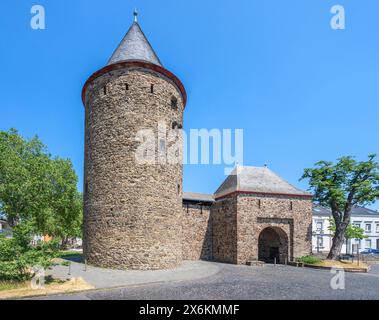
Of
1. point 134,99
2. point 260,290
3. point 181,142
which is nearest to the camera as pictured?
point 260,290

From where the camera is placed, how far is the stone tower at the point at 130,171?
14023 millimetres

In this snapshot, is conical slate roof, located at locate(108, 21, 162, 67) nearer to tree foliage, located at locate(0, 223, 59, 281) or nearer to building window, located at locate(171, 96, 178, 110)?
building window, located at locate(171, 96, 178, 110)

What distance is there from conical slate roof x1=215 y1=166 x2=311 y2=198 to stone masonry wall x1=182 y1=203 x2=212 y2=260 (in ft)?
7.41

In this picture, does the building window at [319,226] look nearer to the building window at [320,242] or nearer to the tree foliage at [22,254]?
the building window at [320,242]

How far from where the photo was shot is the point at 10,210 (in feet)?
69.8

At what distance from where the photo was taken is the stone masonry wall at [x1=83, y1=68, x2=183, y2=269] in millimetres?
13992

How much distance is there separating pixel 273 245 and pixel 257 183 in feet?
17.2

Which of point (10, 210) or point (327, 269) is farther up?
point (10, 210)

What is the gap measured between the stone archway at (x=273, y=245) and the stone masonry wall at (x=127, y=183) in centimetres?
912

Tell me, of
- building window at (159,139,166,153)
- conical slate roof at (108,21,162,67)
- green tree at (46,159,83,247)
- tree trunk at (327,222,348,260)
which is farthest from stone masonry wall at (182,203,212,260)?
green tree at (46,159,83,247)

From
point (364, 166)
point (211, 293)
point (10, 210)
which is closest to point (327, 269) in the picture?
point (364, 166)
